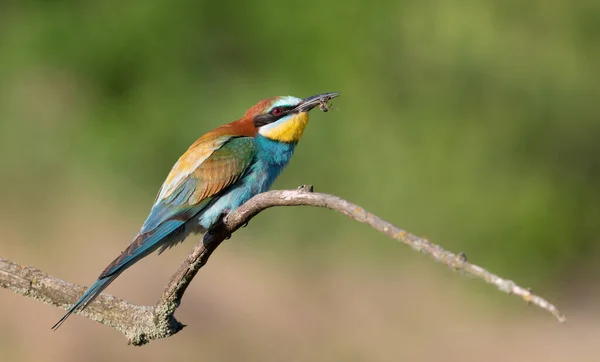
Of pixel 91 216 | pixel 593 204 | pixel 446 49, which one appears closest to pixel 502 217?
pixel 593 204

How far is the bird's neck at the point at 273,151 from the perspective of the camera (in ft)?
9.89

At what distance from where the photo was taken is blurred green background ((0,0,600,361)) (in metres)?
5.74

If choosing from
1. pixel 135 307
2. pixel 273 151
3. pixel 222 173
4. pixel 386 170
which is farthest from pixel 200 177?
pixel 386 170

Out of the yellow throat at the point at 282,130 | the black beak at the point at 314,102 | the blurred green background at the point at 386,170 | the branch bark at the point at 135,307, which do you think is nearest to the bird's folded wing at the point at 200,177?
the yellow throat at the point at 282,130

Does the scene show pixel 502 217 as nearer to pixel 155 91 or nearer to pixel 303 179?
pixel 303 179

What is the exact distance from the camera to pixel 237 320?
17.4ft

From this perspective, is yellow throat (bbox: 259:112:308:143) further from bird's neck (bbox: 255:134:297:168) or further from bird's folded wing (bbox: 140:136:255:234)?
bird's folded wing (bbox: 140:136:255:234)

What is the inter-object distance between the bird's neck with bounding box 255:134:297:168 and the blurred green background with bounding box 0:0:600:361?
2326mm

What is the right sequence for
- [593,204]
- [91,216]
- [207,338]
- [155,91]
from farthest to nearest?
[155,91] → [593,204] → [91,216] → [207,338]

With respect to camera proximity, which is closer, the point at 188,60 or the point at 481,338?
the point at 481,338

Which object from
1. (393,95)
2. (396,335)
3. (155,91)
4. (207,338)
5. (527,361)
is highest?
(393,95)

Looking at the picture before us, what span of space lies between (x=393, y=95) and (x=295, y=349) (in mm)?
2209

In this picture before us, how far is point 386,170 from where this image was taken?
20.5 ft

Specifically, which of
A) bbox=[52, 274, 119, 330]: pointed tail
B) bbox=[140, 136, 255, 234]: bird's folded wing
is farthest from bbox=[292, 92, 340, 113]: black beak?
bbox=[52, 274, 119, 330]: pointed tail
